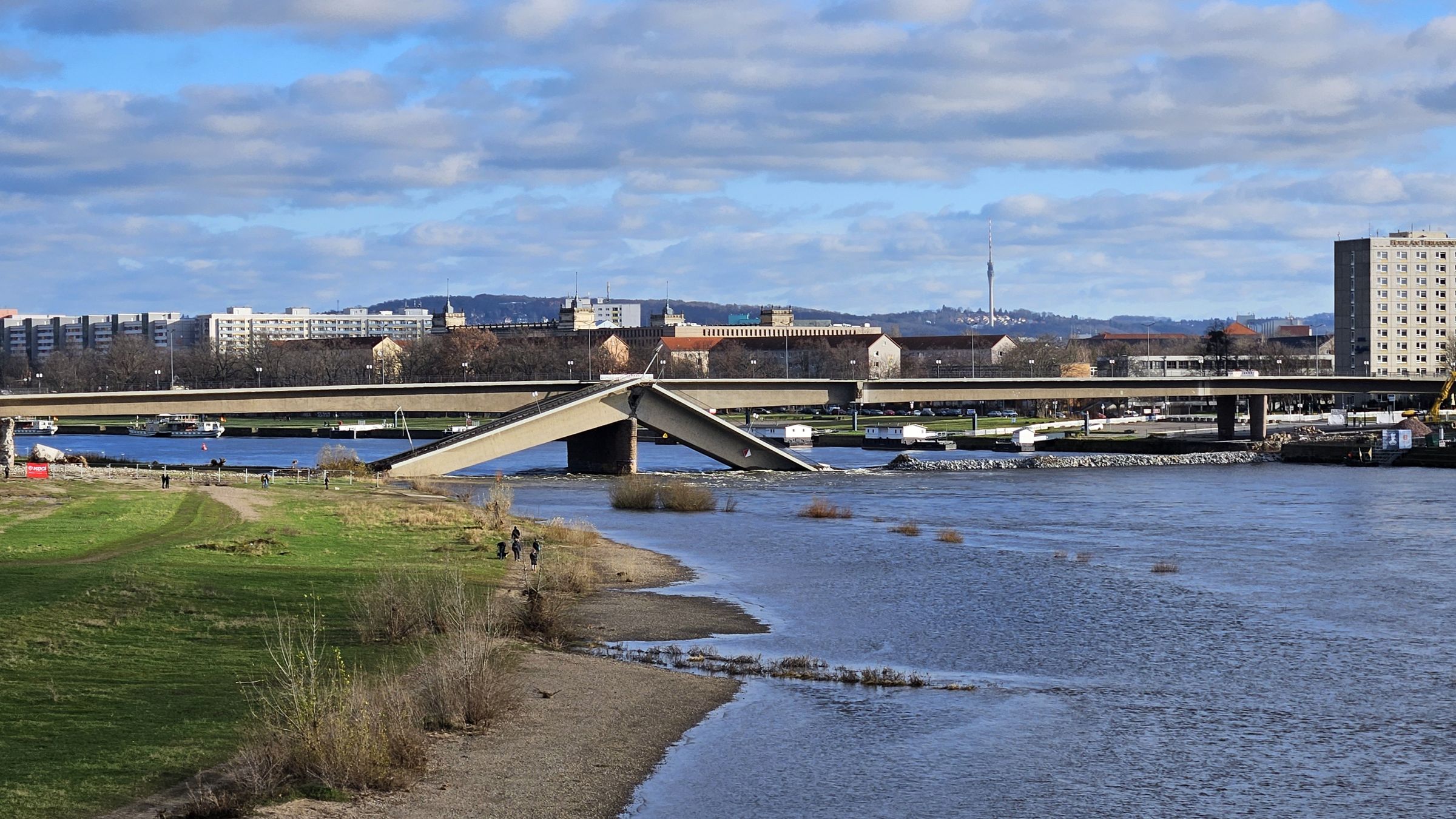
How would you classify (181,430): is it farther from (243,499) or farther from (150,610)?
(150,610)

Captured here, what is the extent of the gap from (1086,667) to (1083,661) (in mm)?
693

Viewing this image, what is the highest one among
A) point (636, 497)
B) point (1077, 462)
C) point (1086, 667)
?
point (636, 497)

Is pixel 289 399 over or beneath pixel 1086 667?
over

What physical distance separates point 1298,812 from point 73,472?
232 ft

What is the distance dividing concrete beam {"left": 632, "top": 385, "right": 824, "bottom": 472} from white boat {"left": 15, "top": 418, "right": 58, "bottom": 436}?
103662 millimetres

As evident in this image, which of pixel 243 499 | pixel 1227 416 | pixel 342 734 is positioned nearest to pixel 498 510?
pixel 243 499

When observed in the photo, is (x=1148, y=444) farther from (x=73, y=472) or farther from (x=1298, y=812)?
(x=1298, y=812)

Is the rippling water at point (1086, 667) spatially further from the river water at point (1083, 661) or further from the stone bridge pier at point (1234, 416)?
the stone bridge pier at point (1234, 416)

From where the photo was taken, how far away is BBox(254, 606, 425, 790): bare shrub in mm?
22094

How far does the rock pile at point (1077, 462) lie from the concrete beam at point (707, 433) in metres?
9.12

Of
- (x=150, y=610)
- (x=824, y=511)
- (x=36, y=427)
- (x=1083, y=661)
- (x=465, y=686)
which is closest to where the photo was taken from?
(x=465, y=686)

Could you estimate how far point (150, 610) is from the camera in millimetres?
34750

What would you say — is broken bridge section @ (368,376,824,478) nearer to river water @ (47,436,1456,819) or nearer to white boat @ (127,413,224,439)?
river water @ (47,436,1456,819)

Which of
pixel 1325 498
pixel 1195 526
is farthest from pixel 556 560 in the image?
pixel 1325 498
